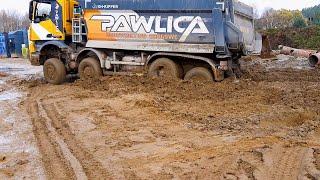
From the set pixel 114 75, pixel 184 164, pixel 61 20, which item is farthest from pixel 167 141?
pixel 61 20

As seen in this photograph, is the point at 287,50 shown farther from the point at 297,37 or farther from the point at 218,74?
the point at 218,74

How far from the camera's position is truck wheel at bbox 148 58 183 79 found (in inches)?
483

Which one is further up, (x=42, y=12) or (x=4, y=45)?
(x=42, y=12)

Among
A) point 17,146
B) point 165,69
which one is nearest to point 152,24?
point 165,69

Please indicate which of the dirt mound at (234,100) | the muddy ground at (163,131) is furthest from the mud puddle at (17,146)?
the dirt mound at (234,100)

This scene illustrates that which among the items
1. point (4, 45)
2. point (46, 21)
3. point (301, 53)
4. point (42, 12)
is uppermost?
point (42, 12)

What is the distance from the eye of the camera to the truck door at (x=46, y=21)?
14.0m

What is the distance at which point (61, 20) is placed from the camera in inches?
549

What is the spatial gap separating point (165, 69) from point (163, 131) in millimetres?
5121

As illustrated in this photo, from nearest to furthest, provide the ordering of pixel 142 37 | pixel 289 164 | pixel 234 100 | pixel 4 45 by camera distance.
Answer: pixel 289 164 → pixel 234 100 → pixel 142 37 → pixel 4 45

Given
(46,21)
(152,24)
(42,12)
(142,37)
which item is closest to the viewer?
(152,24)

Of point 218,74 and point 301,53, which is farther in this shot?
point 301,53

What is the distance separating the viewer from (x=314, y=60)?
17.3 meters

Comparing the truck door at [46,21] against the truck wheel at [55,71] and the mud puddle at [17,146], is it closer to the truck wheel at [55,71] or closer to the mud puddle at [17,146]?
the truck wheel at [55,71]
